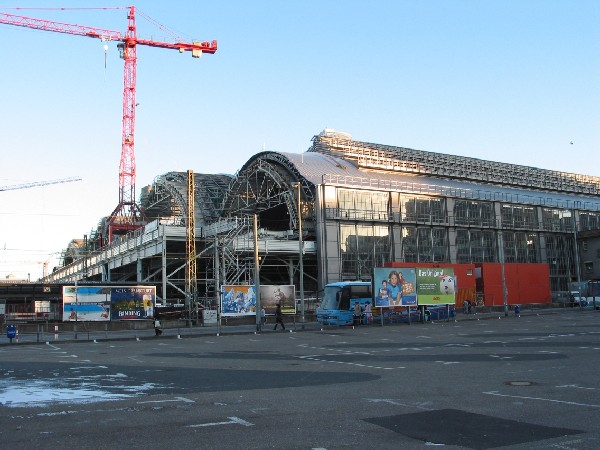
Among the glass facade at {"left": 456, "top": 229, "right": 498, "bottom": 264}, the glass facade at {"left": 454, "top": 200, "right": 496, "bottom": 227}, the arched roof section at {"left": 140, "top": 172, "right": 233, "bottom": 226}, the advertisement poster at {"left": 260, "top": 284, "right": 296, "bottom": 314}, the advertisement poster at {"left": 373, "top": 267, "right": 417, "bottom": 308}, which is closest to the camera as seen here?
the advertisement poster at {"left": 373, "top": 267, "right": 417, "bottom": 308}

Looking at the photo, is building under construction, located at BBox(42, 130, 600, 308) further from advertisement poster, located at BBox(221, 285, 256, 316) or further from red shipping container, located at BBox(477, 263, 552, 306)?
advertisement poster, located at BBox(221, 285, 256, 316)

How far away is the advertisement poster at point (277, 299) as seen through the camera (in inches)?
2057

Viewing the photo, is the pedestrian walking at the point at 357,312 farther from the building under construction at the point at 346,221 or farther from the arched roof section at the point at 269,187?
the arched roof section at the point at 269,187

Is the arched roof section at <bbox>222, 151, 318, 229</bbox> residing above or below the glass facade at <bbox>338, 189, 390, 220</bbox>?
above

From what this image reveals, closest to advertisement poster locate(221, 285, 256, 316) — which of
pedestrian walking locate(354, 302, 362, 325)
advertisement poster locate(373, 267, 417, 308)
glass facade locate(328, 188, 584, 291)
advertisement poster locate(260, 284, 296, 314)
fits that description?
advertisement poster locate(260, 284, 296, 314)

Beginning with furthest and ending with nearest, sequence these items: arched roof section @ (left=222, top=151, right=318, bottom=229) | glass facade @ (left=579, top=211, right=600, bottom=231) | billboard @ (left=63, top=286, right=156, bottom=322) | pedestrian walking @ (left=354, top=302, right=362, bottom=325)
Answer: glass facade @ (left=579, top=211, right=600, bottom=231)
arched roof section @ (left=222, top=151, right=318, bottom=229)
billboard @ (left=63, top=286, right=156, bottom=322)
pedestrian walking @ (left=354, top=302, right=362, bottom=325)

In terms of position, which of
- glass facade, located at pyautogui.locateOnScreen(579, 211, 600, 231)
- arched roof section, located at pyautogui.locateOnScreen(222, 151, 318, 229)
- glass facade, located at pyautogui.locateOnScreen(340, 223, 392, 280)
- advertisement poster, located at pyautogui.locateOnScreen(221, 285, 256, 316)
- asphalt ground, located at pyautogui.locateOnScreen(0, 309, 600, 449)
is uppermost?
arched roof section, located at pyautogui.locateOnScreen(222, 151, 318, 229)

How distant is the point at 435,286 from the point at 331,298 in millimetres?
8655

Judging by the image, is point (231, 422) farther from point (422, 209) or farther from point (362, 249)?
point (422, 209)

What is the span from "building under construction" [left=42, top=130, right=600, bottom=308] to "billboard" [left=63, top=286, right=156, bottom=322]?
7.59m

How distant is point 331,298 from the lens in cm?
4522

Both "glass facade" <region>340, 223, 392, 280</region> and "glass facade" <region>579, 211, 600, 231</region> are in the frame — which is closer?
"glass facade" <region>340, 223, 392, 280</region>

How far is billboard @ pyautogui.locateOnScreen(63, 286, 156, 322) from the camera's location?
4700 centimetres

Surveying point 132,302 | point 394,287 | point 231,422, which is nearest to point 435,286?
point 394,287
